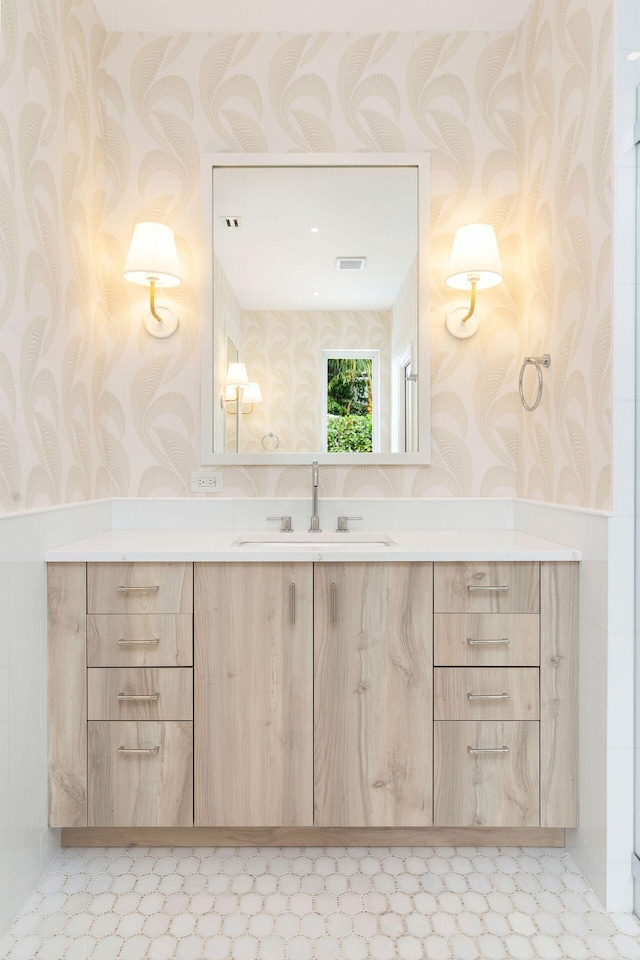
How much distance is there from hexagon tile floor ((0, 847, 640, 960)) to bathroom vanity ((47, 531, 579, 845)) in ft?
0.39

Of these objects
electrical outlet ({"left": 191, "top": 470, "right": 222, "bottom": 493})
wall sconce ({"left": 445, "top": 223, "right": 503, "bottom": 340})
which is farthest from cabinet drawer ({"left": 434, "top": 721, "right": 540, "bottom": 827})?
wall sconce ({"left": 445, "top": 223, "right": 503, "bottom": 340})

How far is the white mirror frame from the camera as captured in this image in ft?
7.11

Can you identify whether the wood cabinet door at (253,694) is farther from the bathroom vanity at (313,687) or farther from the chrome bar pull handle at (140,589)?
the chrome bar pull handle at (140,589)

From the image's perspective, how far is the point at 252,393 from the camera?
219 centimetres

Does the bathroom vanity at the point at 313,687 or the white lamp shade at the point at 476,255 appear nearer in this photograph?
the bathroom vanity at the point at 313,687

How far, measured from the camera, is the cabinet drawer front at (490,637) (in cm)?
168

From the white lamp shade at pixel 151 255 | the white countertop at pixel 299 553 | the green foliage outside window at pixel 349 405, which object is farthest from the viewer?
the green foliage outside window at pixel 349 405

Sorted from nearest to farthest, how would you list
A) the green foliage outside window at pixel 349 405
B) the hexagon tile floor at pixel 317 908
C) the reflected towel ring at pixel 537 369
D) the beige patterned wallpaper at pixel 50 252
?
1. the hexagon tile floor at pixel 317 908
2. the beige patterned wallpaper at pixel 50 252
3. the reflected towel ring at pixel 537 369
4. the green foliage outside window at pixel 349 405

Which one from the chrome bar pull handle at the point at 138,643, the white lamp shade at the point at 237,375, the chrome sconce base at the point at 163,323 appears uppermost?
the chrome sconce base at the point at 163,323

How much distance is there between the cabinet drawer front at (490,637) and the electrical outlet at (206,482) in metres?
0.96

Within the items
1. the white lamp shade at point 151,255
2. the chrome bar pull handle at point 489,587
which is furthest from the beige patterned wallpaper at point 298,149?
the chrome bar pull handle at point 489,587

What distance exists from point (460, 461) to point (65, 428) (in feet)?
4.44

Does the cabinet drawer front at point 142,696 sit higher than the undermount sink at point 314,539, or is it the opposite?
the undermount sink at point 314,539

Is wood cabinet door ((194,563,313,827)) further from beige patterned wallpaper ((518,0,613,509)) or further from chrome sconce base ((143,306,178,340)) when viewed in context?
chrome sconce base ((143,306,178,340))
